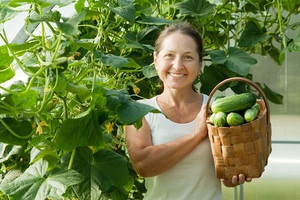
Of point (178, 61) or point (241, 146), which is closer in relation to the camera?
point (241, 146)

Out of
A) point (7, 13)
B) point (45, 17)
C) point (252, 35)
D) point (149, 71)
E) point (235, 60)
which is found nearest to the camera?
point (45, 17)

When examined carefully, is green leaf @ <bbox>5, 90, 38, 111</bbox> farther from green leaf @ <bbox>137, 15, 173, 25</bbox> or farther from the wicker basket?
green leaf @ <bbox>137, 15, 173, 25</bbox>

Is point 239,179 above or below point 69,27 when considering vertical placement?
below

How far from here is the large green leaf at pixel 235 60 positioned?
117 inches

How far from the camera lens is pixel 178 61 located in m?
2.49

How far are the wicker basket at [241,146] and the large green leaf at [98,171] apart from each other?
0.27 m

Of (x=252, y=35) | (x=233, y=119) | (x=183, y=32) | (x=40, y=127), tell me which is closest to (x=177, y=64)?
(x=183, y=32)

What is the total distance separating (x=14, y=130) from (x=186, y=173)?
0.56 metres

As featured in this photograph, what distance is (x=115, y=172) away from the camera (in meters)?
2.39

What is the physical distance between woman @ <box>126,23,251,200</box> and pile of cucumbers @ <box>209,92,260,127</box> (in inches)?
3.7

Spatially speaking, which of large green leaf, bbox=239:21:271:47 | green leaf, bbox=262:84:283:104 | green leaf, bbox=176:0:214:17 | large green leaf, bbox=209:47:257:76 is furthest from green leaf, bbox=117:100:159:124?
green leaf, bbox=262:84:283:104

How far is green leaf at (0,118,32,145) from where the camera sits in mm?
2262

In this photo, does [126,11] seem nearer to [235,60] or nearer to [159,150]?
[159,150]

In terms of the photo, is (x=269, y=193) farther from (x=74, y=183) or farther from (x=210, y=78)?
(x=74, y=183)
